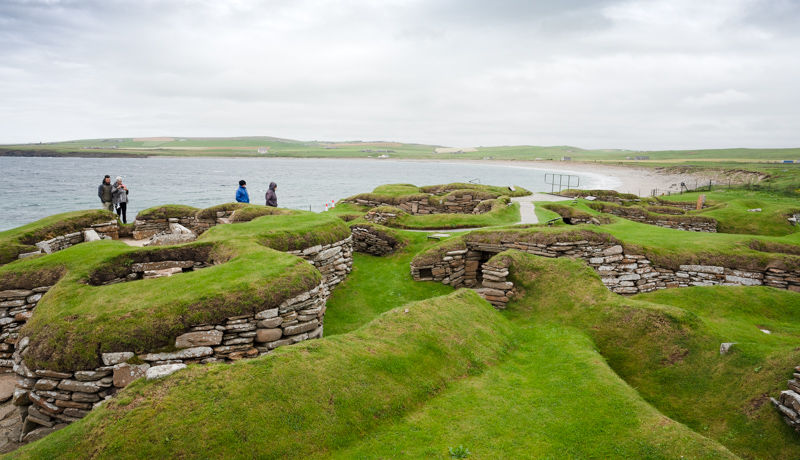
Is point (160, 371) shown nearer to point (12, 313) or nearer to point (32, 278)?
point (32, 278)

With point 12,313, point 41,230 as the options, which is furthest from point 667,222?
point 41,230

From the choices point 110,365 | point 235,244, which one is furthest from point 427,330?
point 235,244

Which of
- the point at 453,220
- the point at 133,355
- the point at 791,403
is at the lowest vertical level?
the point at 791,403

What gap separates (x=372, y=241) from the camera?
21.4m

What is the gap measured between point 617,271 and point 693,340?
7.87m

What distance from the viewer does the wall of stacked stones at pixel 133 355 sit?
27.3ft

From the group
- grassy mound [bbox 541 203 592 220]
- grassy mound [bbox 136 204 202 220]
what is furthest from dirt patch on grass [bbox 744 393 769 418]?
grassy mound [bbox 136 204 202 220]

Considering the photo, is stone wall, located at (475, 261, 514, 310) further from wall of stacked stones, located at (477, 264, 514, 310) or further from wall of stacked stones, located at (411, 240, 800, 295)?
wall of stacked stones, located at (411, 240, 800, 295)

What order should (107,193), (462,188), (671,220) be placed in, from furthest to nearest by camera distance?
(462,188) → (671,220) → (107,193)

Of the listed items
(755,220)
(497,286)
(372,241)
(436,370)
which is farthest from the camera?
(755,220)

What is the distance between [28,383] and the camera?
860 centimetres

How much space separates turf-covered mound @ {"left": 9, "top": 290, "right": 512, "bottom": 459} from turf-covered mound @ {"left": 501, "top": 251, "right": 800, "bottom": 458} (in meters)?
4.34

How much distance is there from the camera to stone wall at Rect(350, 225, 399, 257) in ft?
69.3

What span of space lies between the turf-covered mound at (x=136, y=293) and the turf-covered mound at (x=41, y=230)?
3.46 m
